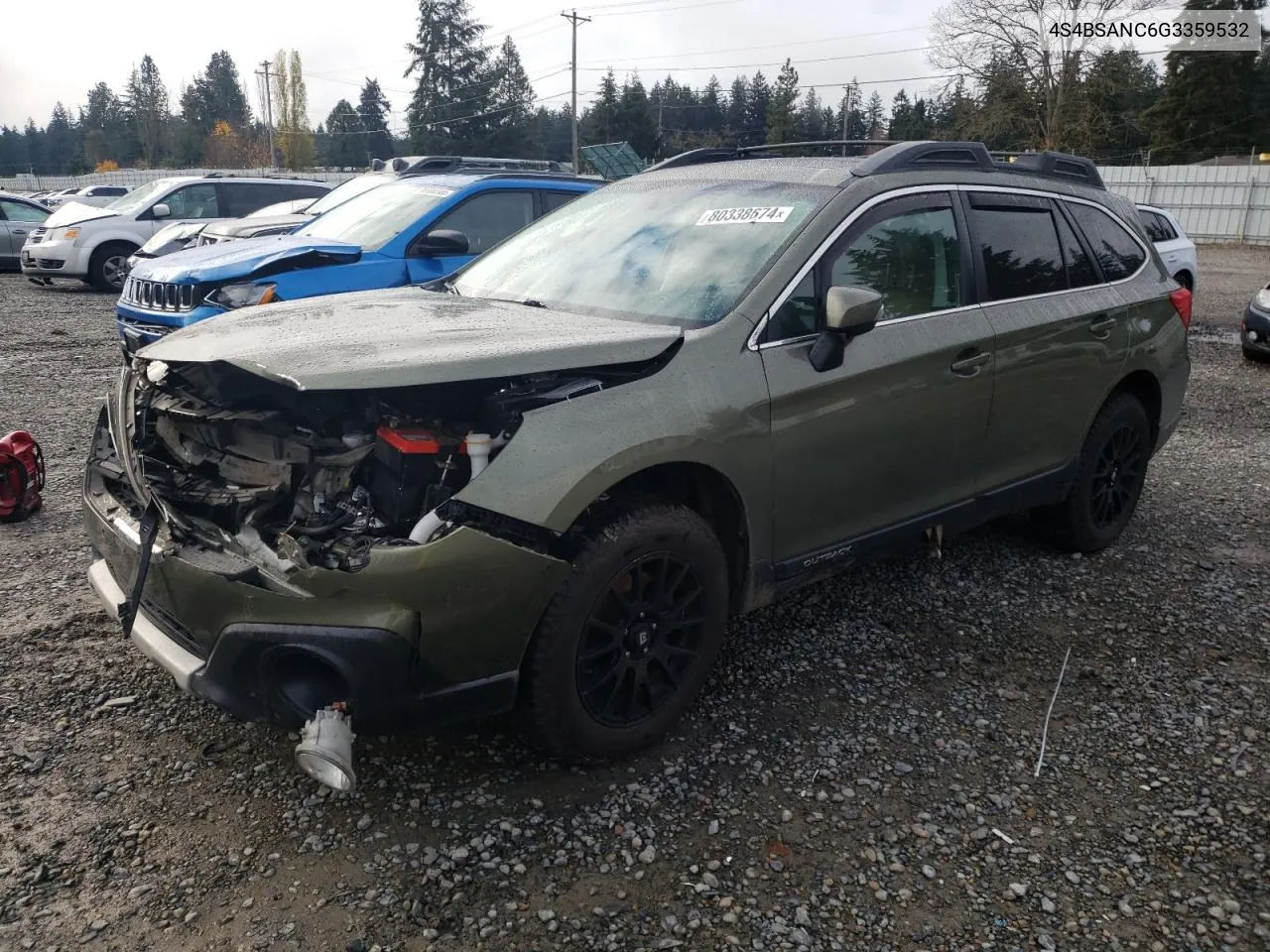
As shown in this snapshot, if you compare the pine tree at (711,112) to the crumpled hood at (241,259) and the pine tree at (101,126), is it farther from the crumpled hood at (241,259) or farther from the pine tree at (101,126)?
the crumpled hood at (241,259)

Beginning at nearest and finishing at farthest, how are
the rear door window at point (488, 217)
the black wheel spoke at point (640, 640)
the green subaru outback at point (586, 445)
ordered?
the green subaru outback at point (586, 445), the black wheel spoke at point (640, 640), the rear door window at point (488, 217)

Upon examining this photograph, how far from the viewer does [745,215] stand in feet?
11.5

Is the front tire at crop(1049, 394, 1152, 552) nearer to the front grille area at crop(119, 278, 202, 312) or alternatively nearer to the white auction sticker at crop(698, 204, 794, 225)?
the white auction sticker at crop(698, 204, 794, 225)

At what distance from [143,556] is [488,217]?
18.6ft

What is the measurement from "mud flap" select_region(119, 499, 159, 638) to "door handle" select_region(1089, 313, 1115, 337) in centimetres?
385

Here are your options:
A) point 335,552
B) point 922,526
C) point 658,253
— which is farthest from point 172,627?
point 922,526

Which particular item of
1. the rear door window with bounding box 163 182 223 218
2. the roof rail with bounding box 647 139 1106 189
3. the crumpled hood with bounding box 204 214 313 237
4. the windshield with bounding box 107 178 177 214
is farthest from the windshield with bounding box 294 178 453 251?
the windshield with bounding box 107 178 177 214

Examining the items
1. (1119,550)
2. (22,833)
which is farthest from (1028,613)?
(22,833)

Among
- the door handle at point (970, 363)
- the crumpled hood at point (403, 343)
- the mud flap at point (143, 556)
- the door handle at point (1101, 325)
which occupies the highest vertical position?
the crumpled hood at point (403, 343)

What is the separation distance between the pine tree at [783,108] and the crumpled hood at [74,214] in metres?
55.3

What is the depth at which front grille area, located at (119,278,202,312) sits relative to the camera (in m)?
7.09

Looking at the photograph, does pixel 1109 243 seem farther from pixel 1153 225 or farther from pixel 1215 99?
pixel 1215 99

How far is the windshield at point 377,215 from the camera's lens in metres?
7.49

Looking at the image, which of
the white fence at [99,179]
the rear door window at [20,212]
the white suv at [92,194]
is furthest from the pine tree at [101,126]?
the rear door window at [20,212]
